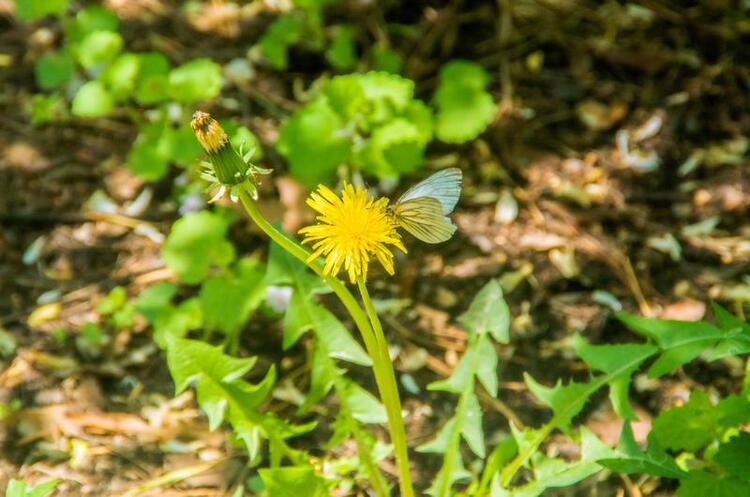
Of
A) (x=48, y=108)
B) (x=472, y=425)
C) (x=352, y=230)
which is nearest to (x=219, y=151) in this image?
(x=352, y=230)

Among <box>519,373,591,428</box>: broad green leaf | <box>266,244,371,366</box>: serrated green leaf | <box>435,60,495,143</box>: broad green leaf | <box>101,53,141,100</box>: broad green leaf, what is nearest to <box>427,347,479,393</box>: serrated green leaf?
<box>519,373,591,428</box>: broad green leaf

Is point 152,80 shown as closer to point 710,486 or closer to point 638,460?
point 638,460

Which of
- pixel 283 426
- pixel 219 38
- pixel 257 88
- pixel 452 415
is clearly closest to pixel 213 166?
pixel 283 426

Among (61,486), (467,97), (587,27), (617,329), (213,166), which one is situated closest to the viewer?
(213,166)

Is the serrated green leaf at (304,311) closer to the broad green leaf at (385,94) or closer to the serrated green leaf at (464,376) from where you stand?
the serrated green leaf at (464,376)

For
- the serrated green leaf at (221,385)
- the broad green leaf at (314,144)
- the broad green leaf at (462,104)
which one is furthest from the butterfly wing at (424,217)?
the broad green leaf at (462,104)

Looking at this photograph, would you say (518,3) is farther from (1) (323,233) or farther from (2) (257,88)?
(1) (323,233)

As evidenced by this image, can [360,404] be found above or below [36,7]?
below
